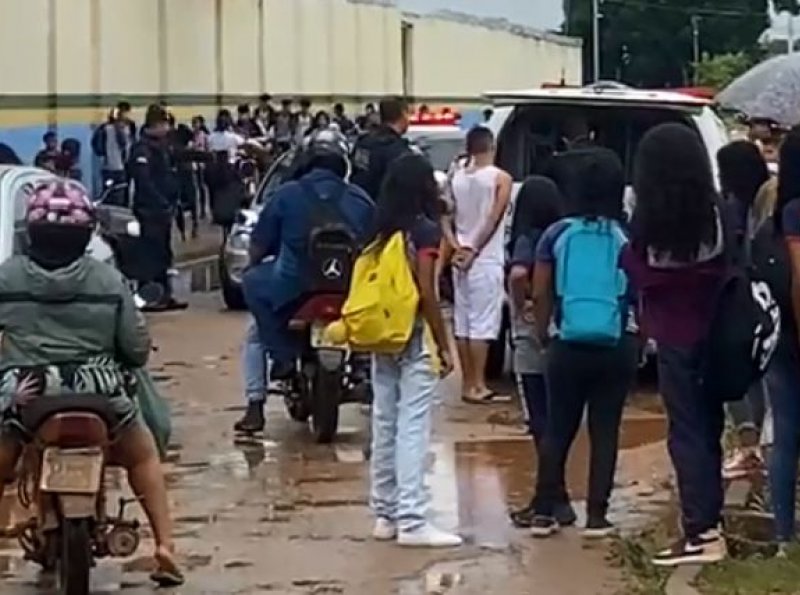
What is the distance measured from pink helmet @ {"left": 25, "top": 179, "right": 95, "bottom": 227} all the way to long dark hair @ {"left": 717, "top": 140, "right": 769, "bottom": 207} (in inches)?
133

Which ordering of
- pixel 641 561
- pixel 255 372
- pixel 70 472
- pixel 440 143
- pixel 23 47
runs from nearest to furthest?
pixel 70 472 < pixel 641 561 < pixel 255 372 < pixel 440 143 < pixel 23 47

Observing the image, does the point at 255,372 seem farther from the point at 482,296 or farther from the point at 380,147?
the point at 380,147

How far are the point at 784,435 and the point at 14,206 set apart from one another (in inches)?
179

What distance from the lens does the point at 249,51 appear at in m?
50.4

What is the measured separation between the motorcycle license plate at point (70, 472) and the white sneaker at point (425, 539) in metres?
2.19

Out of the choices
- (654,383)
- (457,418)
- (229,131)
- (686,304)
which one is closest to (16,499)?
(686,304)

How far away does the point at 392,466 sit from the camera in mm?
11250

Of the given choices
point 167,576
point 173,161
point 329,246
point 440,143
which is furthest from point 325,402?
point 173,161

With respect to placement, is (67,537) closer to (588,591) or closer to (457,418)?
(588,591)

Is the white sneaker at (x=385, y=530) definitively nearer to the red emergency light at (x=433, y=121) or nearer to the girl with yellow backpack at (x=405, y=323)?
the girl with yellow backpack at (x=405, y=323)

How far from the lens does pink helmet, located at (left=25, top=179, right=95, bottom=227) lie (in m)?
9.54

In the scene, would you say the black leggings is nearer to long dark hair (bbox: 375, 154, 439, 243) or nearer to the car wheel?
long dark hair (bbox: 375, 154, 439, 243)

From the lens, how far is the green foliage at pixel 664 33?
105812 millimetres

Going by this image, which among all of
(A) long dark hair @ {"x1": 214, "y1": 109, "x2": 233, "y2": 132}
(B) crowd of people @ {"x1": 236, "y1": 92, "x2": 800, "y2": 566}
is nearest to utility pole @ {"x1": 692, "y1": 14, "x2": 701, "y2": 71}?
(A) long dark hair @ {"x1": 214, "y1": 109, "x2": 233, "y2": 132}
